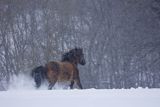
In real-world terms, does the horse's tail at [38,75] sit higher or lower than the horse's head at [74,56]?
lower

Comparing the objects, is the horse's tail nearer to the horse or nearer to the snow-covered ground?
the horse

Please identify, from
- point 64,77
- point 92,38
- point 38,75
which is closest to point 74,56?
point 64,77

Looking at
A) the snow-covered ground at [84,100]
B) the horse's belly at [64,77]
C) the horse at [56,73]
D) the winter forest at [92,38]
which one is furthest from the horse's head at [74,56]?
the winter forest at [92,38]

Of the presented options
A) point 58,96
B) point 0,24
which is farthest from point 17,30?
point 58,96

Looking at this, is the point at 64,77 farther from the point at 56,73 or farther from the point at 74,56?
the point at 74,56

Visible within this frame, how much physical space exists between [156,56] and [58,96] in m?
14.8

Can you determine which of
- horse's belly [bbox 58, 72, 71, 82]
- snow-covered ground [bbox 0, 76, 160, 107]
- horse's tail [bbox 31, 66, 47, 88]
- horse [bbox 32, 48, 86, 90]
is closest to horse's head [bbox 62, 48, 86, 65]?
horse [bbox 32, 48, 86, 90]

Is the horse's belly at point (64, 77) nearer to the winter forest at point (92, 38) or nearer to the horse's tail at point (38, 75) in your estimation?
the horse's tail at point (38, 75)

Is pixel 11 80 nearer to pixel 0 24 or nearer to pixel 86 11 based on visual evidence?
pixel 0 24

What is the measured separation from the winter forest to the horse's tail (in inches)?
312

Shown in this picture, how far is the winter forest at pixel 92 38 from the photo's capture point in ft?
69.1

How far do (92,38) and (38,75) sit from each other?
29.7 ft

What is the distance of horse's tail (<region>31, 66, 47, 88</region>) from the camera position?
12.6m

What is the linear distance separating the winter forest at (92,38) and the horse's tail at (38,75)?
7933 millimetres
